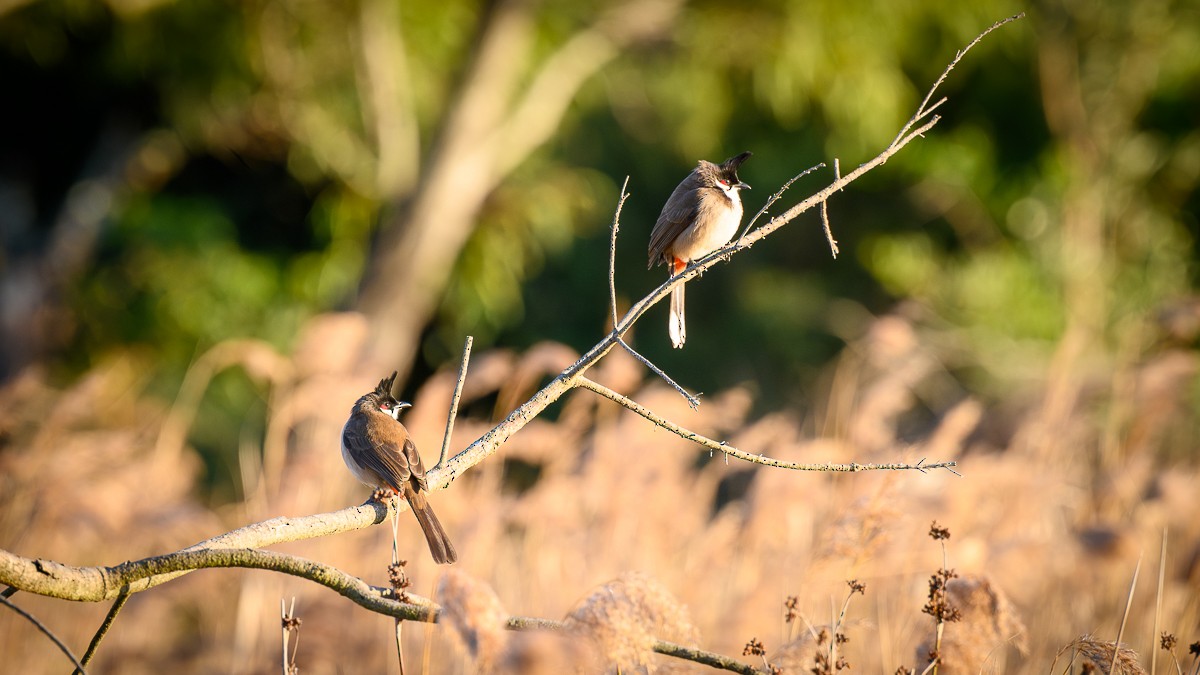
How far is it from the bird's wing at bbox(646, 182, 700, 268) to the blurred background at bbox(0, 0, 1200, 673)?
0.71 m

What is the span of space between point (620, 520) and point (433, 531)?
1.84 metres

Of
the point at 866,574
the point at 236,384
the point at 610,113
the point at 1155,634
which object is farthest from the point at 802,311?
the point at 1155,634

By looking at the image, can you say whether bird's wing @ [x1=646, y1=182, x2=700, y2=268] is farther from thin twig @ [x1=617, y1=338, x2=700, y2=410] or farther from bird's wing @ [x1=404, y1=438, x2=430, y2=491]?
thin twig @ [x1=617, y1=338, x2=700, y2=410]

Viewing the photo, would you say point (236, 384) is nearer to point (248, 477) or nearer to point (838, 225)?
point (248, 477)

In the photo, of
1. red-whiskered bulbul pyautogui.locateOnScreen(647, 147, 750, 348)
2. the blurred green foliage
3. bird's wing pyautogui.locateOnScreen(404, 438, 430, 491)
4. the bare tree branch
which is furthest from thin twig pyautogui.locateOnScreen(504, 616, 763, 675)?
the blurred green foliage

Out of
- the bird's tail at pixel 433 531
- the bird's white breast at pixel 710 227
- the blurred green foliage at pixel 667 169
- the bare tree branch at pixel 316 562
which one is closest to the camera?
the bare tree branch at pixel 316 562

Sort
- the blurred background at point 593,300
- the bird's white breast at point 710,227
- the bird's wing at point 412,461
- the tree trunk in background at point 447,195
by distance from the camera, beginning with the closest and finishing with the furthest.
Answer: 1. the bird's wing at point 412,461
2. the bird's white breast at point 710,227
3. the blurred background at point 593,300
4. the tree trunk in background at point 447,195

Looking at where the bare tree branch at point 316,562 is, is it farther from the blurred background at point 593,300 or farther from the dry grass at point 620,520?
the dry grass at point 620,520

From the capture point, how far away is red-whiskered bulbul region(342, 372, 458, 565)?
2756 millimetres

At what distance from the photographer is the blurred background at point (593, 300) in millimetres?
4371

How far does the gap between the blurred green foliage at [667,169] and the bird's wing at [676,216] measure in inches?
131

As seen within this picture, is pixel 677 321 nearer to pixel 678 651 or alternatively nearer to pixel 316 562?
pixel 678 651

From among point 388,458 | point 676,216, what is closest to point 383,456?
point 388,458

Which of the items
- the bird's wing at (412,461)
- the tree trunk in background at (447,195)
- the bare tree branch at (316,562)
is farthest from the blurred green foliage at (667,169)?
the bare tree branch at (316,562)
